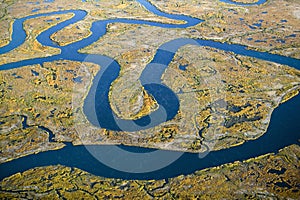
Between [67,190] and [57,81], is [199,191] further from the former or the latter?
[57,81]

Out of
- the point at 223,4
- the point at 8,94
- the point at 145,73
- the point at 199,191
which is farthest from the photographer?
the point at 223,4

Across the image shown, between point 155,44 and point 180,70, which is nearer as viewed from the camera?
point 180,70

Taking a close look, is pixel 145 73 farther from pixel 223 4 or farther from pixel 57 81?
pixel 223 4

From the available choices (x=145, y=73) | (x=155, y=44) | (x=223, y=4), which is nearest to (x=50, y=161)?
(x=145, y=73)

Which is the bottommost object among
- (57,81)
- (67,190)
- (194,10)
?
(67,190)

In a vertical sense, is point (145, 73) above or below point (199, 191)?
above

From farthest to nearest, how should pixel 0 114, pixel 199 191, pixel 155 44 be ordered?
1. pixel 155 44
2. pixel 0 114
3. pixel 199 191
